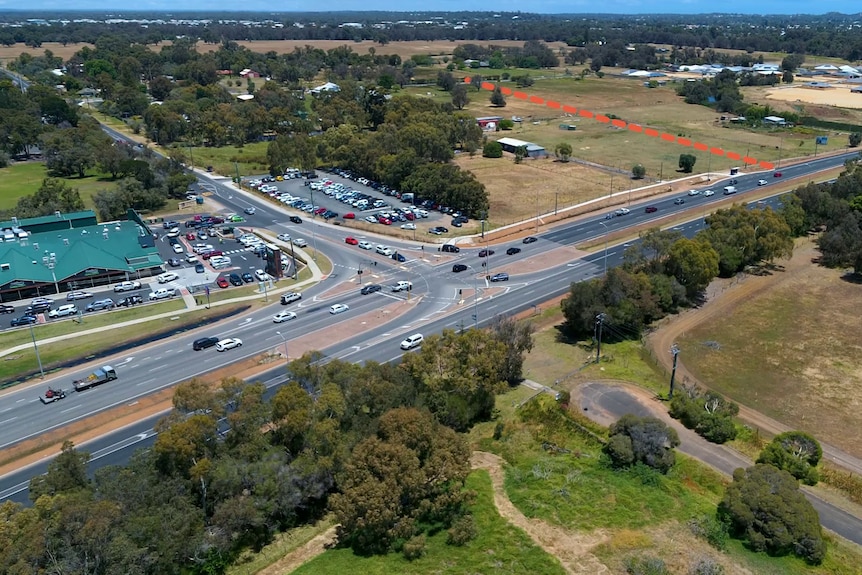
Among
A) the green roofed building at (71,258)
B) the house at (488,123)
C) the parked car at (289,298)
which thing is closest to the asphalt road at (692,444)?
the parked car at (289,298)

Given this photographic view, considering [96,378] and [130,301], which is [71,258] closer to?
[130,301]

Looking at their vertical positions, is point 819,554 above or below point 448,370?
below

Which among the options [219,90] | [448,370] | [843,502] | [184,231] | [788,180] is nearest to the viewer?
[843,502]

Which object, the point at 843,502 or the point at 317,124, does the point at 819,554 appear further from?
the point at 317,124

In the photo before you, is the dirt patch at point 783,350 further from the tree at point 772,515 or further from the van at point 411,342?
the van at point 411,342

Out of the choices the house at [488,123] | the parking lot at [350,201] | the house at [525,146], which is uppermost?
the house at [488,123]

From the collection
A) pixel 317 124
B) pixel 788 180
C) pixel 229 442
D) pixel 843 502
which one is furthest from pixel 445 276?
pixel 317 124
